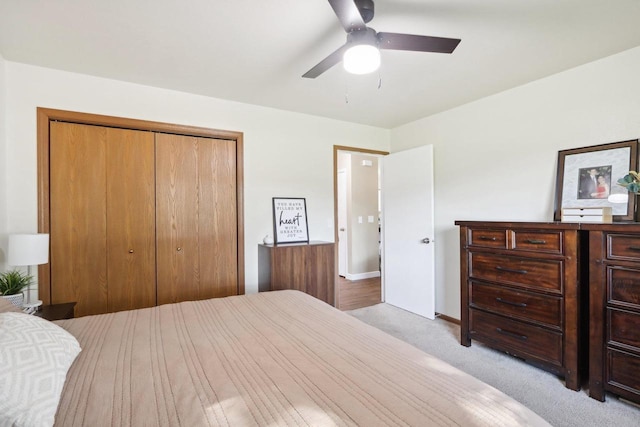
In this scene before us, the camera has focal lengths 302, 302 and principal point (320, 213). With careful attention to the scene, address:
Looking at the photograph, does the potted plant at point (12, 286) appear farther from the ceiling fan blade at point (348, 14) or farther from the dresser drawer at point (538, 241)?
the dresser drawer at point (538, 241)

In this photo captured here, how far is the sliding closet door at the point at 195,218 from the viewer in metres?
2.93

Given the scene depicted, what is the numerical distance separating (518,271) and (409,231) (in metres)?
1.50

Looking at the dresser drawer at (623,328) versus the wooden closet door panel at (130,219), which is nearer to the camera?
the dresser drawer at (623,328)

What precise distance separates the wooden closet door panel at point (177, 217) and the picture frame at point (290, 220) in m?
0.86

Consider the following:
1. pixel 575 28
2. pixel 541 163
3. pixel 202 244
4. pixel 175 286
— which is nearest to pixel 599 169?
pixel 541 163

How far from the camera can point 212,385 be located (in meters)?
1.00

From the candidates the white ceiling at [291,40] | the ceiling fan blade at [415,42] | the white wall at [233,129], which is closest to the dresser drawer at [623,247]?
the white ceiling at [291,40]

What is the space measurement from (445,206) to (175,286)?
307 cm

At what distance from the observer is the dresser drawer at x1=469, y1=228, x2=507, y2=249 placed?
2551 millimetres

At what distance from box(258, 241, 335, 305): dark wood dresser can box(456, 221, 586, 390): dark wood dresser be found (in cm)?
140

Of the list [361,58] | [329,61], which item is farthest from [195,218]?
[361,58]

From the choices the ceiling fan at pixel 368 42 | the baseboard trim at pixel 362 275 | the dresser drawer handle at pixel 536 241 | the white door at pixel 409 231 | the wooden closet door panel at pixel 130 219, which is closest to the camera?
the ceiling fan at pixel 368 42

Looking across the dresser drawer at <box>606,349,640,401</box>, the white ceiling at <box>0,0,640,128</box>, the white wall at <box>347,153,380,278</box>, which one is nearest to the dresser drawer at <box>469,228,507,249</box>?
the dresser drawer at <box>606,349,640,401</box>

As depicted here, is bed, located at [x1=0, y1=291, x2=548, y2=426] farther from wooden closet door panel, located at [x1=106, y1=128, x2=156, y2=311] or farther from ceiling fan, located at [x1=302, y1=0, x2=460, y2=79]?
ceiling fan, located at [x1=302, y1=0, x2=460, y2=79]
